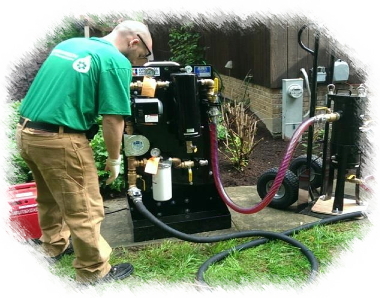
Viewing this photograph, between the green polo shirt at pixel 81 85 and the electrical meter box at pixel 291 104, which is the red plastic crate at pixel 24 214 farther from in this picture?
the electrical meter box at pixel 291 104

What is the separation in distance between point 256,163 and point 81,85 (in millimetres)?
3358

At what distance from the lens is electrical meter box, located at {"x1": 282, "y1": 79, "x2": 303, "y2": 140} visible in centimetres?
625

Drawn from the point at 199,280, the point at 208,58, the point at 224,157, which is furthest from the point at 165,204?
the point at 208,58

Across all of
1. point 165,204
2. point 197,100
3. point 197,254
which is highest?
point 197,100

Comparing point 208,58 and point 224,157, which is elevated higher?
point 208,58

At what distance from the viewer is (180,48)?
927 cm

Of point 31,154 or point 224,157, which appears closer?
point 31,154

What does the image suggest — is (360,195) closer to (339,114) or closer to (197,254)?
(339,114)

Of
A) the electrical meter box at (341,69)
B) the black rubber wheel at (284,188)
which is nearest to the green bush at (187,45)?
the electrical meter box at (341,69)

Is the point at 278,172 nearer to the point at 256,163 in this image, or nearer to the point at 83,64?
the point at 83,64

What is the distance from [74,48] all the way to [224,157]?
3.33 m

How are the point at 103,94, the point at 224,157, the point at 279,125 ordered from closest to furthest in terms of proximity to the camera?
the point at 103,94, the point at 224,157, the point at 279,125

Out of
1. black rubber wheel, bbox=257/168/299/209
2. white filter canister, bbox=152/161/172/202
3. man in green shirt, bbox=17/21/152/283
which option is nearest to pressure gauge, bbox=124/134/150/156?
white filter canister, bbox=152/161/172/202

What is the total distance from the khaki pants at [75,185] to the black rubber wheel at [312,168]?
2257mm
